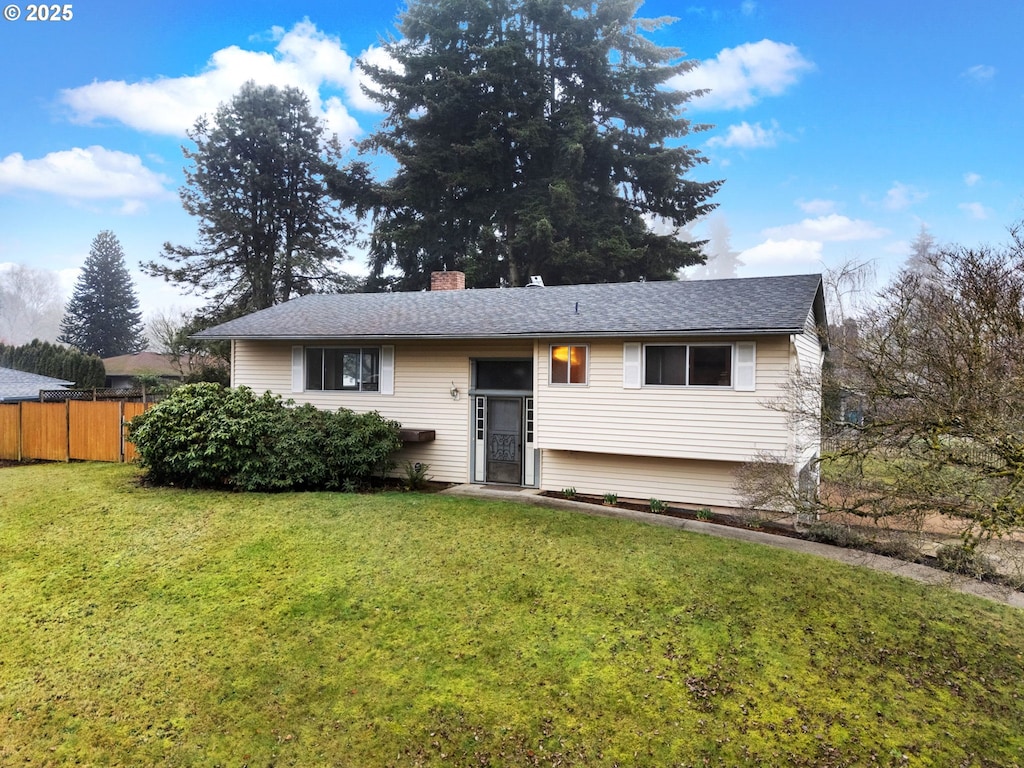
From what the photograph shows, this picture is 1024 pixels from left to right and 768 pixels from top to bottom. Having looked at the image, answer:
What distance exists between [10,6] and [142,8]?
6.52 m

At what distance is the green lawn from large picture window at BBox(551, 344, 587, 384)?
340 centimetres

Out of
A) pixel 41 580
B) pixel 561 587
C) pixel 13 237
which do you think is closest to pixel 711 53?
pixel 561 587

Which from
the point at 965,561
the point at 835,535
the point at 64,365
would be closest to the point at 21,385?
the point at 64,365

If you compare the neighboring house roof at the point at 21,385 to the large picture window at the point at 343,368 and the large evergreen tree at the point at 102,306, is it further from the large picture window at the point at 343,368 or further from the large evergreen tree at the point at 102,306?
the large evergreen tree at the point at 102,306

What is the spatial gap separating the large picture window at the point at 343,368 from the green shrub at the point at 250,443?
1370mm

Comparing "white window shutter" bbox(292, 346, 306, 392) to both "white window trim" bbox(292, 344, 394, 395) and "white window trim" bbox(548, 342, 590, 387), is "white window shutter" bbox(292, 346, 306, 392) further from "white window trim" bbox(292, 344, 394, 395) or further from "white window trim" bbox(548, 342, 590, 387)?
"white window trim" bbox(548, 342, 590, 387)

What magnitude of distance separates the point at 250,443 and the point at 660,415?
23.8 ft

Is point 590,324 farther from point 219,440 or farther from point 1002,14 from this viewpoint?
point 1002,14

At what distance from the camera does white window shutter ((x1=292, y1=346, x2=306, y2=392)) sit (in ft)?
41.3

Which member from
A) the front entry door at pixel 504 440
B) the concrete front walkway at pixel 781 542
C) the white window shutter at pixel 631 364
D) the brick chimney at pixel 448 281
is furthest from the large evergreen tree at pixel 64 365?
the white window shutter at pixel 631 364

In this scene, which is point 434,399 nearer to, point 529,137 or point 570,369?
point 570,369

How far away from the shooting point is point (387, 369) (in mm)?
12070

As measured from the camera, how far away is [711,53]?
24922 millimetres

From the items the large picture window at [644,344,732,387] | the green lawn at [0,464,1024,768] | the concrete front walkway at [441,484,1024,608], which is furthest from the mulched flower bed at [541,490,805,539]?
the large picture window at [644,344,732,387]
